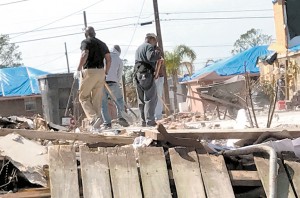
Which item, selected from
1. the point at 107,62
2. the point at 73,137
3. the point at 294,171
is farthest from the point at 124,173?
the point at 107,62

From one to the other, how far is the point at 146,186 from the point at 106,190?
0.30 m

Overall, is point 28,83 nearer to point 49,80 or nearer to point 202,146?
point 49,80

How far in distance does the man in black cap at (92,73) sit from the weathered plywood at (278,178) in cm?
469

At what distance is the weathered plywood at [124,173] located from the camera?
428cm

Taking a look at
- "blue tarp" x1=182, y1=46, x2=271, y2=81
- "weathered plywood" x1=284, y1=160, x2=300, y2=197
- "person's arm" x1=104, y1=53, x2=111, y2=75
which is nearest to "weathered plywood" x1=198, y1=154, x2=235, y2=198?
"weathered plywood" x1=284, y1=160, x2=300, y2=197

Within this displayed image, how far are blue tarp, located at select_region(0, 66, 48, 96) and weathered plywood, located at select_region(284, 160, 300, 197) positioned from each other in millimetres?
27748

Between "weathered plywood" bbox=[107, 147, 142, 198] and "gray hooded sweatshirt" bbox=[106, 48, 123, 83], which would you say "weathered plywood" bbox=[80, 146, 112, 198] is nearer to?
"weathered plywood" bbox=[107, 147, 142, 198]

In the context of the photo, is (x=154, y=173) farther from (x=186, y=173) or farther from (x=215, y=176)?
(x=215, y=176)

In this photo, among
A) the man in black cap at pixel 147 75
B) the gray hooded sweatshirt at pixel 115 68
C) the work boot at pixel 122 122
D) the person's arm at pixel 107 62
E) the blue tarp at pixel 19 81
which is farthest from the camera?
the blue tarp at pixel 19 81

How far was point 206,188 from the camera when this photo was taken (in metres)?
4.29

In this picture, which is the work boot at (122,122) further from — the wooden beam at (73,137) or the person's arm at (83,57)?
the wooden beam at (73,137)

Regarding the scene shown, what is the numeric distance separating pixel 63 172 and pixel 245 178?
1.41m

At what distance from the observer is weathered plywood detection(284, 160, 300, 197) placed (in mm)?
4270

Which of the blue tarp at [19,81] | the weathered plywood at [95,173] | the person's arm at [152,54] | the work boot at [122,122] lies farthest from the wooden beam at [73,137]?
the blue tarp at [19,81]
